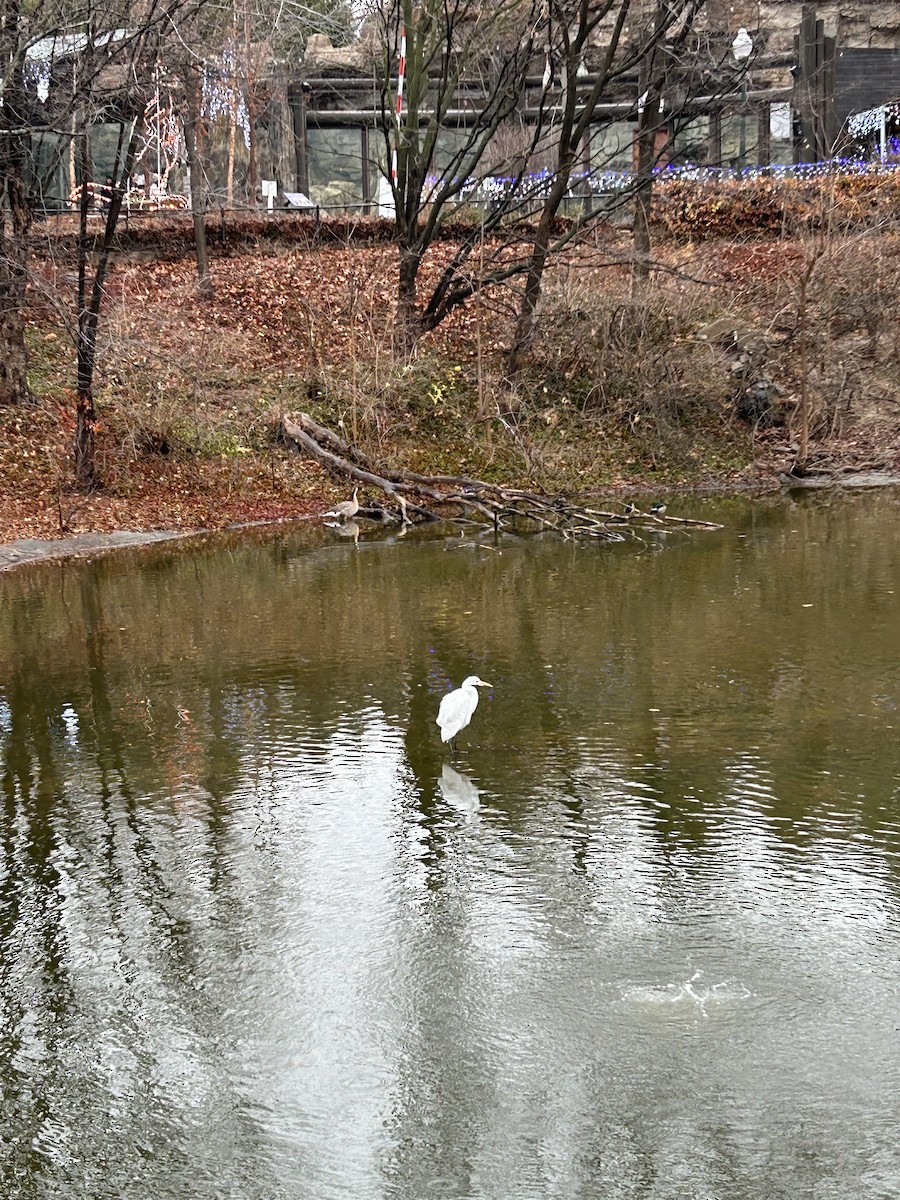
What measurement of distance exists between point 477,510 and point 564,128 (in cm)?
798

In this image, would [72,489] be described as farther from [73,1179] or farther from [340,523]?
[73,1179]

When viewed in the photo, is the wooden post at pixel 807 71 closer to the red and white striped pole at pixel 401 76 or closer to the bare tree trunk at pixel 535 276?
the bare tree trunk at pixel 535 276

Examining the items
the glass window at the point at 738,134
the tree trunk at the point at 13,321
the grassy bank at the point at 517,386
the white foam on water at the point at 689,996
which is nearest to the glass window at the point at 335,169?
the glass window at the point at 738,134

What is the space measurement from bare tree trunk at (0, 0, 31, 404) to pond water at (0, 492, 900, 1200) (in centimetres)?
755

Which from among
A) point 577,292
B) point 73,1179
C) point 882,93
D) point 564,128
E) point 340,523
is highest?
point 882,93

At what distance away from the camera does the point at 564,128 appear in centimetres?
2331

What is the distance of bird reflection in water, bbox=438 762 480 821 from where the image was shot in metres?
8.60

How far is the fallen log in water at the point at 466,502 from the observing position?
18000mm

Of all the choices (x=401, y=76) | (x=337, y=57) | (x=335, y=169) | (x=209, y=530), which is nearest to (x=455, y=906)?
(x=209, y=530)

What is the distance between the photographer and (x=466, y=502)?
1886 cm

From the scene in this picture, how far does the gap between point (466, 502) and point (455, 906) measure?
12.0m

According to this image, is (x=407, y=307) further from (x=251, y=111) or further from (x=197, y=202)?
(x=251, y=111)

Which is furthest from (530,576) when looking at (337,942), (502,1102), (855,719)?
(502,1102)

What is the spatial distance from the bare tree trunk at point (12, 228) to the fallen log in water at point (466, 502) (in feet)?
14.2
